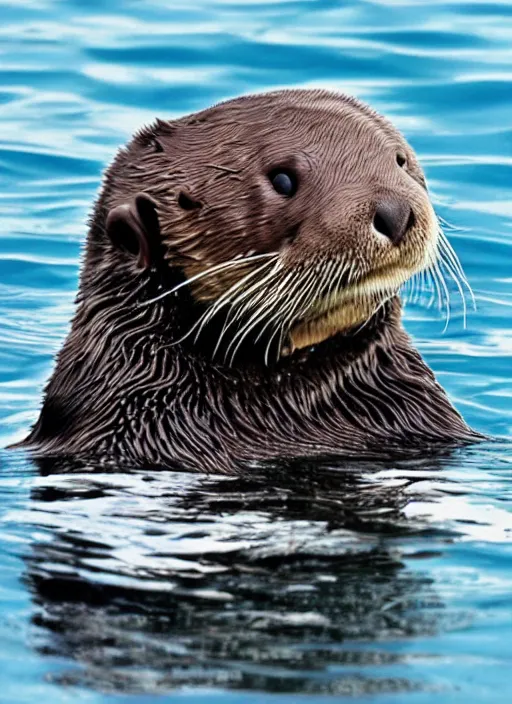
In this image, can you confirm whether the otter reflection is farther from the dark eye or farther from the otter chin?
the dark eye

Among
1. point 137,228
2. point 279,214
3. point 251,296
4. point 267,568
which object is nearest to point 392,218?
point 279,214

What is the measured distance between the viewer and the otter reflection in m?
3.90

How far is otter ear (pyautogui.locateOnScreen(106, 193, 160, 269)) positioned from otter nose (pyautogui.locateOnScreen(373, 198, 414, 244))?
843 millimetres

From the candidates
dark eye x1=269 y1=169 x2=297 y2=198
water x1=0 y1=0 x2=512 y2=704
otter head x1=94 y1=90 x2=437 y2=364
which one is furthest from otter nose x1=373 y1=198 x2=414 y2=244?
water x1=0 y1=0 x2=512 y2=704

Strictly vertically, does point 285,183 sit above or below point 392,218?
above

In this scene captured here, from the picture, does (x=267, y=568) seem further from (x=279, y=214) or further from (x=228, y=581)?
(x=279, y=214)

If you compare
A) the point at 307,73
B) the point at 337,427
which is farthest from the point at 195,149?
the point at 307,73

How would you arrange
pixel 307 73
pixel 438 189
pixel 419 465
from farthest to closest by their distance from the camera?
pixel 307 73 < pixel 438 189 < pixel 419 465

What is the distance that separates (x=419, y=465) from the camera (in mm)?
5707

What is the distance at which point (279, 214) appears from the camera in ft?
18.6

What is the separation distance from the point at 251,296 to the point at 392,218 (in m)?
0.61

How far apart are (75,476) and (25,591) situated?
102 centimetres

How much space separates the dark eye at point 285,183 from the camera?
5.68 metres

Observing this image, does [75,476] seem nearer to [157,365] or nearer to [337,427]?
[157,365]
